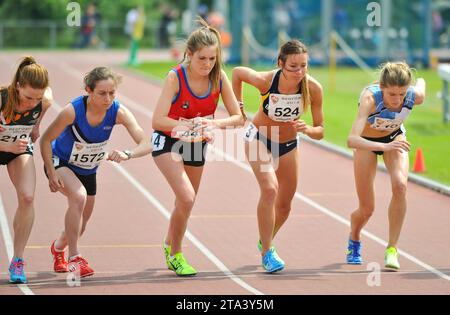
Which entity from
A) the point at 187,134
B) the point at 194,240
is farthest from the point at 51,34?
the point at 187,134

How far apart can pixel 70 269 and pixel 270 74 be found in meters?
2.48

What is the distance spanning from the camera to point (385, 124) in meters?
10.7

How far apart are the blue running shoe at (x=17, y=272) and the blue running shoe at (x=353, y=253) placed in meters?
3.09

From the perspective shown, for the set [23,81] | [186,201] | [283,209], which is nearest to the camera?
[23,81]

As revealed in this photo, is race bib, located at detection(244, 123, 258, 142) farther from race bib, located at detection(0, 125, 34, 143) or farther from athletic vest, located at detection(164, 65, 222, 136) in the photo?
race bib, located at detection(0, 125, 34, 143)

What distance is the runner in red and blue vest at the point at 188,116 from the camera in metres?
10.1

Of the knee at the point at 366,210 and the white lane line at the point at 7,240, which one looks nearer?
the white lane line at the point at 7,240

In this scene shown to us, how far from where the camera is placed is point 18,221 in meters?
10.0

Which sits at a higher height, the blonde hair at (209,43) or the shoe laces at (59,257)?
the blonde hair at (209,43)

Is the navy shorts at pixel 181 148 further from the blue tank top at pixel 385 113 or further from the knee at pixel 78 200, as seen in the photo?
the blue tank top at pixel 385 113

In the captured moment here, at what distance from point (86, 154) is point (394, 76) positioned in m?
2.78

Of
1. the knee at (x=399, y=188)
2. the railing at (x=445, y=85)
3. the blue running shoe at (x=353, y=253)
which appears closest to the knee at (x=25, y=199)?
the blue running shoe at (x=353, y=253)

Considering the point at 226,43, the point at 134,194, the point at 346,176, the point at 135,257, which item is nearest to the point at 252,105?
the point at 346,176

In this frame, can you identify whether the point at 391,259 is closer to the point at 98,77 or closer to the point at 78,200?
the point at 78,200
